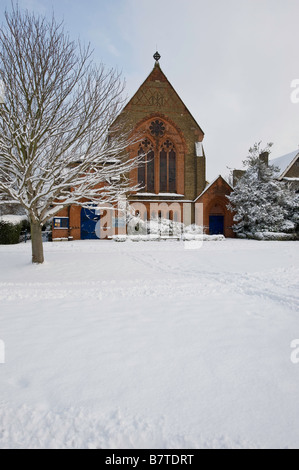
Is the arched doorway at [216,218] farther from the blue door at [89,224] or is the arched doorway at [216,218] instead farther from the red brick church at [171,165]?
the blue door at [89,224]

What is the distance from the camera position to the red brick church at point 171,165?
23.2 meters

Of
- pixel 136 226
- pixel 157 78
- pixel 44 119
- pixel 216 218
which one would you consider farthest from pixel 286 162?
pixel 44 119

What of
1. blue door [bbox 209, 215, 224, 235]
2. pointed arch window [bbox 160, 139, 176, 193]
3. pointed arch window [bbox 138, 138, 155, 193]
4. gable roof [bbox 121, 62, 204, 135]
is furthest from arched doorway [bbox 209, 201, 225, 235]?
gable roof [bbox 121, 62, 204, 135]

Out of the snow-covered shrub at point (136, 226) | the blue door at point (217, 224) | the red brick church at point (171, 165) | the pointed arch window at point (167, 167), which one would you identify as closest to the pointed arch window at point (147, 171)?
the red brick church at point (171, 165)

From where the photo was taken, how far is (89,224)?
21359 millimetres

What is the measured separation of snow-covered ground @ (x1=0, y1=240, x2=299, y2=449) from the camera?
186 cm

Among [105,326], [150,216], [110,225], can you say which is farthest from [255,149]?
[105,326]

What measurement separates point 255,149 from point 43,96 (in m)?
21.1

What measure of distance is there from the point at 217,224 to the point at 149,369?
22.9 metres

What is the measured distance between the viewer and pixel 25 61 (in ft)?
24.3

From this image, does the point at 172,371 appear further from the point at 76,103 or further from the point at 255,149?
the point at 255,149

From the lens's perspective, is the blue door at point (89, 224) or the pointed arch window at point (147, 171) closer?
the blue door at point (89, 224)

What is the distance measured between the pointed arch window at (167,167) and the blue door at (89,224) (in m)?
7.26

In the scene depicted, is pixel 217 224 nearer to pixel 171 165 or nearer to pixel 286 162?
pixel 171 165
